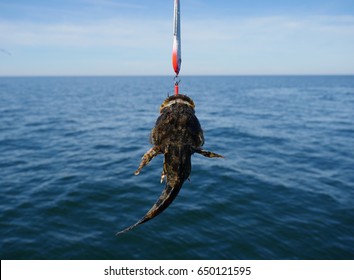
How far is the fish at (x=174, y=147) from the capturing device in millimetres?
4762

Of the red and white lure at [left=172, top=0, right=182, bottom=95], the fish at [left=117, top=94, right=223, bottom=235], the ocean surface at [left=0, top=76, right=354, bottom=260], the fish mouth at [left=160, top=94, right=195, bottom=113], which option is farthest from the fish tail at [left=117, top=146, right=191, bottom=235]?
the ocean surface at [left=0, top=76, right=354, bottom=260]

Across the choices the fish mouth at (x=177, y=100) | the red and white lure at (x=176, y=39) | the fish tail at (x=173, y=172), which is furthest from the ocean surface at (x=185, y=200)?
the red and white lure at (x=176, y=39)

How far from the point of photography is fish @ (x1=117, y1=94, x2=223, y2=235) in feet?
15.6

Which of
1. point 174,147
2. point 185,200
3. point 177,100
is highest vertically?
point 177,100

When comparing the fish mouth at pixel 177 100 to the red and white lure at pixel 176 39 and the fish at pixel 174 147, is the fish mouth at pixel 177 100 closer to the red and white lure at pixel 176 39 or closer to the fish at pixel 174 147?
the fish at pixel 174 147

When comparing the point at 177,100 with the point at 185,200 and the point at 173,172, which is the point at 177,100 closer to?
the point at 173,172

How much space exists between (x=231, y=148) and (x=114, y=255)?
1952 centimetres

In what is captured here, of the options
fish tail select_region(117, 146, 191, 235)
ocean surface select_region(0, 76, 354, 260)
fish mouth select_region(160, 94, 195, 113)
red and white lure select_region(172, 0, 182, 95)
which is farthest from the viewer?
ocean surface select_region(0, 76, 354, 260)

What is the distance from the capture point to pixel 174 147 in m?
4.80

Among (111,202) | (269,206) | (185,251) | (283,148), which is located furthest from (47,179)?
(283,148)

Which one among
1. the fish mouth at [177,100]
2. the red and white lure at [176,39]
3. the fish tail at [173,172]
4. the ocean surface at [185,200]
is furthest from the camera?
the ocean surface at [185,200]

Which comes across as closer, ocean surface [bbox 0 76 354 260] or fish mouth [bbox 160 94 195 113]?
fish mouth [bbox 160 94 195 113]

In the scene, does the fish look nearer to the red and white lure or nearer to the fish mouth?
the fish mouth

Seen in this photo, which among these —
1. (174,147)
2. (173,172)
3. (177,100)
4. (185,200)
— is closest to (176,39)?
(177,100)
